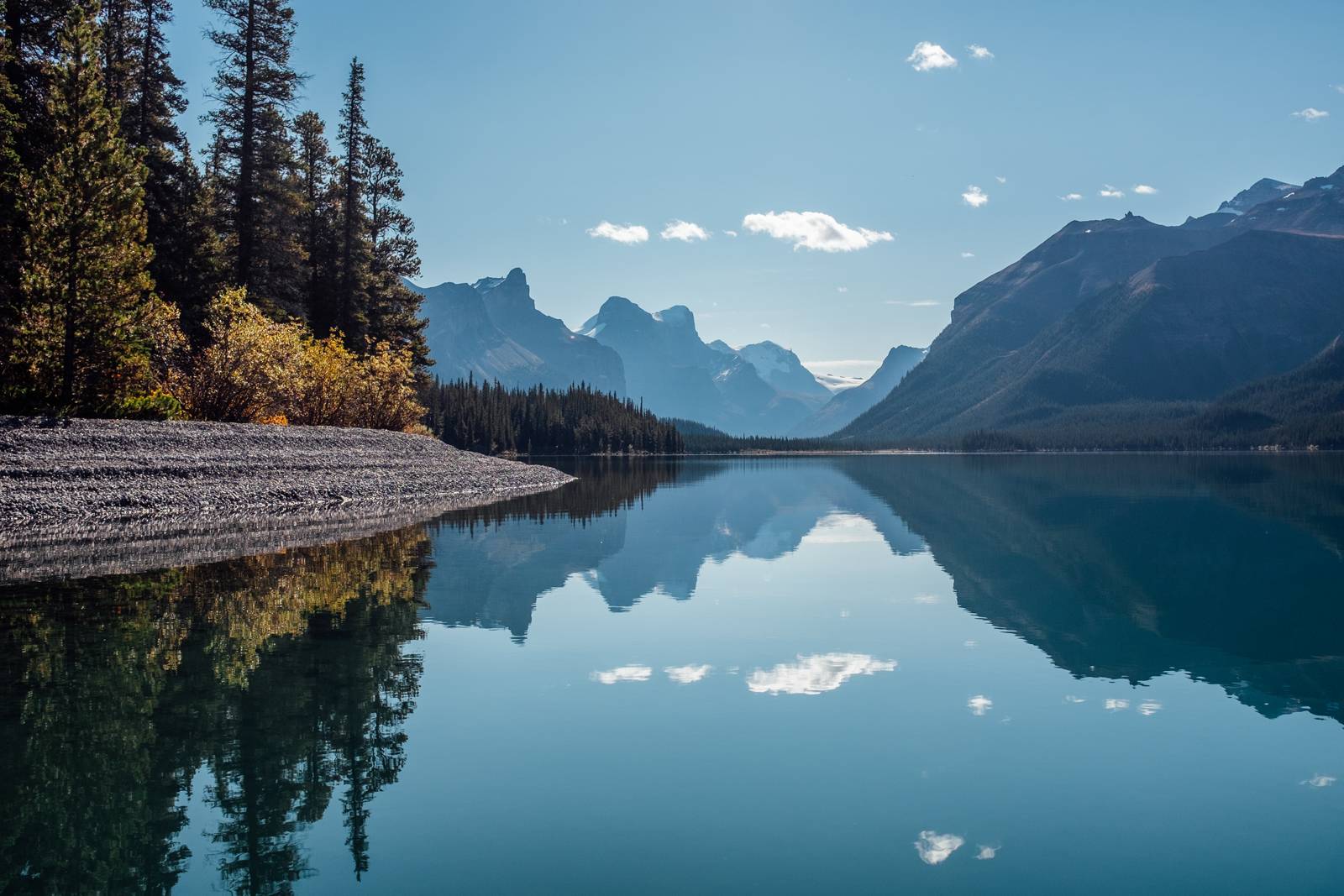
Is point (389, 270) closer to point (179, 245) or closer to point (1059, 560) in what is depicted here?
point (179, 245)

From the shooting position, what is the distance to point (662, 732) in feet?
42.8

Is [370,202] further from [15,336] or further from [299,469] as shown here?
[15,336]

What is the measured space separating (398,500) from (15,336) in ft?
66.4

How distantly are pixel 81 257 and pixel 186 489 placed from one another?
1091 cm

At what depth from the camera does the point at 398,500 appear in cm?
5150

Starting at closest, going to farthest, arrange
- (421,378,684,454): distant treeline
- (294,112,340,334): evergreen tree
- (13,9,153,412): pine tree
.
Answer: (13,9,153,412): pine tree
(294,112,340,334): evergreen tree
(421,378,684,454): distant treeline

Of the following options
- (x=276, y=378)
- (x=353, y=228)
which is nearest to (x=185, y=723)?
(x=276, y=378)

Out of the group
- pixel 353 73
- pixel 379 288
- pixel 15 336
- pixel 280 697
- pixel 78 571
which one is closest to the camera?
pixel 280 697

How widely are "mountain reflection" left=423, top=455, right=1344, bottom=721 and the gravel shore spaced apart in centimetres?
614

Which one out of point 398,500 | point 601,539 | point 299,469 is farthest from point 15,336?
point 601,539

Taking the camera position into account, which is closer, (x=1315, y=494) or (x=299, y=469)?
(x=299, y=469)

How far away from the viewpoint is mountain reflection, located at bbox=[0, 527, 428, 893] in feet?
29.2

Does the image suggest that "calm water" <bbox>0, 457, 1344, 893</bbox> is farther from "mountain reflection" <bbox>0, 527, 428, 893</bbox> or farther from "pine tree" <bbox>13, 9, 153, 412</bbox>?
"pine tree" <bbox>13, 9, 153, 412</bbox>

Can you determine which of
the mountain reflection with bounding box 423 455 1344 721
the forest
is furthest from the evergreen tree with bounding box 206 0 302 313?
the mountain reflection with bounding box 423 455 1344 721
